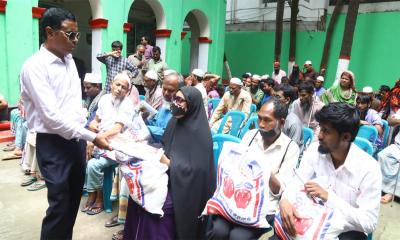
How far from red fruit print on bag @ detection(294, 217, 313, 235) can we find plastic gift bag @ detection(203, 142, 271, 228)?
23 centimetres

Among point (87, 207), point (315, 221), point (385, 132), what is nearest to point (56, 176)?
point (87, 207)

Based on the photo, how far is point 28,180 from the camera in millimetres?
3787

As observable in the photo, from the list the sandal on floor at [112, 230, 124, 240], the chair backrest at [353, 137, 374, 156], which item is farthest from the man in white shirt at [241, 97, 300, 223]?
the sandal on floor at [112, 230, 124, 240]

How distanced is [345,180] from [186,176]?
3.33 ft

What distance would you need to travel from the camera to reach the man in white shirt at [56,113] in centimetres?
189

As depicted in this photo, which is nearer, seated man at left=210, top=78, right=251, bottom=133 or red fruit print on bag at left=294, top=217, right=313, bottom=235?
red fruit print on bag at left=294, top=217, right=313, bottom=235

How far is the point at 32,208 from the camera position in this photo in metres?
3.16

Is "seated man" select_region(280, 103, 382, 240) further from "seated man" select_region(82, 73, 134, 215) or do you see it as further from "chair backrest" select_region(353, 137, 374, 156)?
"seated man" select_region(82, 73, 134, 215)

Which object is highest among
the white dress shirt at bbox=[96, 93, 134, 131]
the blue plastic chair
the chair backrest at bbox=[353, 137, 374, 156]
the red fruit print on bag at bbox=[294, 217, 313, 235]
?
the white dress shirt at bbox=[96, 93, 134, 131]

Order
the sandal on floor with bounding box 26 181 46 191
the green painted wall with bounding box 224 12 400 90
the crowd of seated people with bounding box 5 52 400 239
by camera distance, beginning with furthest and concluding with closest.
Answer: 1. the green painted wall with bounding box 224 12 400 90
2. the sandal on floor with bounding box 26 181 46 191
3. the crowd of seated people with bounding box 5 52 400 239

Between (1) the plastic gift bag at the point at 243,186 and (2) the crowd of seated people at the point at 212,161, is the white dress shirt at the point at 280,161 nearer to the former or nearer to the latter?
(2) the crowd of seated people at the point at 212,161

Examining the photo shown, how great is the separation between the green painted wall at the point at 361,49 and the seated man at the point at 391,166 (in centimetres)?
788

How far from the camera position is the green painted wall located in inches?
417

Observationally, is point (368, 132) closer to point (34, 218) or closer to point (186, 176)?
point (186, 176)
